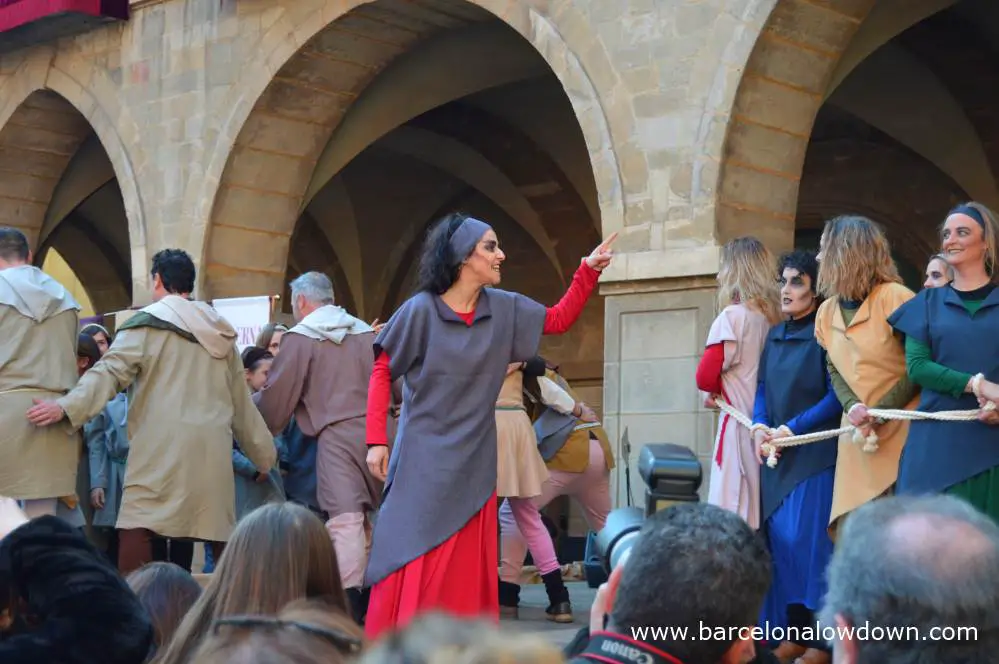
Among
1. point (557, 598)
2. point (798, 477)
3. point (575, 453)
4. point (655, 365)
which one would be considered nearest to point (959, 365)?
point (798, 477)

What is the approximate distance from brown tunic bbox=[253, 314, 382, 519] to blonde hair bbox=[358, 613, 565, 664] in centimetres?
487

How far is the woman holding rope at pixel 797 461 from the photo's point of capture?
527cm

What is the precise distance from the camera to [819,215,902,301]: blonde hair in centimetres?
522

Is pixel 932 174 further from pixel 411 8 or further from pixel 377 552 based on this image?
pixel 377 552

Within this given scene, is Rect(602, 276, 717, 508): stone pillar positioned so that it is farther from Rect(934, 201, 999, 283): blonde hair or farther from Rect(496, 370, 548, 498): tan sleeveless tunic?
Rect(934, 201, 999, 283): blonde hair

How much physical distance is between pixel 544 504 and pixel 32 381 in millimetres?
2659

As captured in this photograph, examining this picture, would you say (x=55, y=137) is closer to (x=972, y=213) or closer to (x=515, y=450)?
(x=515, y=450)

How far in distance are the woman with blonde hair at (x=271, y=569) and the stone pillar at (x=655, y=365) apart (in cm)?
532

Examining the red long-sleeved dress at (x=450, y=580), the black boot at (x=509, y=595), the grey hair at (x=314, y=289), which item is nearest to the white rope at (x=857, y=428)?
the red long-sleeved dress at (x=450, y=580)

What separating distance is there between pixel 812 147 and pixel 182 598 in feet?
38.0

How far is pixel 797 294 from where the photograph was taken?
5559 millimetres

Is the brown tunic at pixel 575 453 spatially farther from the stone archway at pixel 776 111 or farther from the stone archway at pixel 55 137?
the stone archway at pixel 55 137

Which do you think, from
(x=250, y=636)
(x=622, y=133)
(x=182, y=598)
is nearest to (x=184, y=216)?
(x=622, y=133)

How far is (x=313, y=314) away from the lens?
6.57 m
